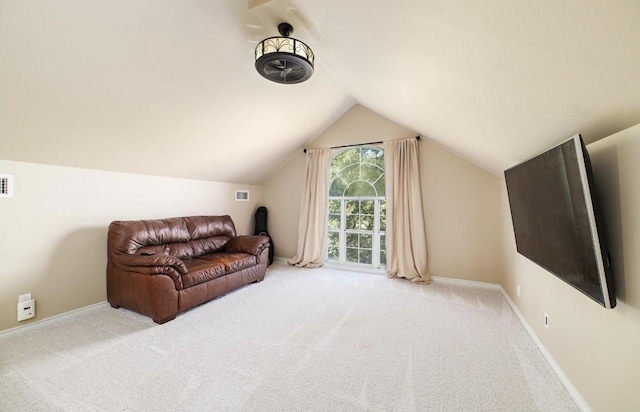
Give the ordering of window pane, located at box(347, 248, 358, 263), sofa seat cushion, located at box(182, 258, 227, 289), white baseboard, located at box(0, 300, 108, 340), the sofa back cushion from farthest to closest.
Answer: window pane, located at box(347, 248, 358, 263)
the sofa back cushion
sofa seat cushion, located at box(182, 258, 227, 289)
white baseboard, located at box(0, 300, 108, 340)

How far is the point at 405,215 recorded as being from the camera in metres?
4.17

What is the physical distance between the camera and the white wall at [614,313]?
1.17 meters

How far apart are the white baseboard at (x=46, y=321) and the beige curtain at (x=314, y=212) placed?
3.13 meters

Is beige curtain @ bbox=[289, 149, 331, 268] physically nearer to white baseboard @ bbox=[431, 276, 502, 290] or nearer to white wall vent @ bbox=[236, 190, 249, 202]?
white wall vent @ bbox=[236, 190, 249, 202]

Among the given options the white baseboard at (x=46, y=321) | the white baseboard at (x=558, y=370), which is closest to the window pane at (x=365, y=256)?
the white baseboard at (x=558, y=370)

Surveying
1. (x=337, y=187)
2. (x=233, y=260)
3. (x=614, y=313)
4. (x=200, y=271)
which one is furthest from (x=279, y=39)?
(x=337, y=187)

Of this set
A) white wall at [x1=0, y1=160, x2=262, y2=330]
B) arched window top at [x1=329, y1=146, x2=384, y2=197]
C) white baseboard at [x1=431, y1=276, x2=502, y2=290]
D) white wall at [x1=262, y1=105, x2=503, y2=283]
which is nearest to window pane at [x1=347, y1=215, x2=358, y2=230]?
arched window top at [x1=329, y1=146, x2=384, y2=197]

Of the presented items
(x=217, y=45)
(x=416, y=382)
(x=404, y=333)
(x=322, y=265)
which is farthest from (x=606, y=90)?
(x=322, y=265)

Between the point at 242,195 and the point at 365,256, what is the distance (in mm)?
2974

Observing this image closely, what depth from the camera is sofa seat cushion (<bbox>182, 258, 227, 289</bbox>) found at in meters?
2.84

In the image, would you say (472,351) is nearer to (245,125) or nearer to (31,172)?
(245,125)

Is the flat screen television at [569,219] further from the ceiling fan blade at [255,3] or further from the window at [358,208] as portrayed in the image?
the window at [358,208]

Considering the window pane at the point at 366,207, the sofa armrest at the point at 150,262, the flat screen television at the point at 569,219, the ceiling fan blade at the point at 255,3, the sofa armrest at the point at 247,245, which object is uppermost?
the ceiling fan blade at the point at 255,3

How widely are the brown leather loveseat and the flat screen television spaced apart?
11.1 feet
